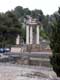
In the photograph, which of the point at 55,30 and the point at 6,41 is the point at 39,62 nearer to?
the point at 55,30

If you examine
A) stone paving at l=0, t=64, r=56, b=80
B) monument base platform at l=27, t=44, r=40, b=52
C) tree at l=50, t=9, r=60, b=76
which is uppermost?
tree at l=50, t=9, r=60, b=76

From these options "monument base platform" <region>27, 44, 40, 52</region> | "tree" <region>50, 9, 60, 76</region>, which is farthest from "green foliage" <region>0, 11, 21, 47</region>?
"tree" <region>50, 9, 60, 76</region>

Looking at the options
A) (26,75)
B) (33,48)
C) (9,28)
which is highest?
(9,28)

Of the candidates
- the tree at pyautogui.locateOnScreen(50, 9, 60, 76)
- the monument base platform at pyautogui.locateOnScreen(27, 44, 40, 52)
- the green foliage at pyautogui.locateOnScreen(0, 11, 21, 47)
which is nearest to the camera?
the tree at pyautogui.locateOnScreen(50, 9, 60, 76)

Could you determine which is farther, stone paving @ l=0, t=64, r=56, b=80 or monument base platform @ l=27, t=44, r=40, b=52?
monument base platform @ l=27, t=44, r=40, b=52

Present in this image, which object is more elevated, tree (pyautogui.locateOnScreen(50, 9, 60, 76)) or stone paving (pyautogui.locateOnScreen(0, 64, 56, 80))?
tree (pyautogui.locateOnScreen(50, 9, 60, 76))

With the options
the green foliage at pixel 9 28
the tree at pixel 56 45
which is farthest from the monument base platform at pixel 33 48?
the tree at pixel 56 45

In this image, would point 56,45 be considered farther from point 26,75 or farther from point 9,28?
point 9,28

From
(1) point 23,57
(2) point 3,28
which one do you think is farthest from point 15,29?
(1) point 23,57

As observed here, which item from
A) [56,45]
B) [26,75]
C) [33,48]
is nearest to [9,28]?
[33,48]

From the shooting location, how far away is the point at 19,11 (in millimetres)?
115875

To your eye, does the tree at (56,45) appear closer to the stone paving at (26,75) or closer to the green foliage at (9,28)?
the stone paving at (26,75)

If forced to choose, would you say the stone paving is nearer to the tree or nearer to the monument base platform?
the tree

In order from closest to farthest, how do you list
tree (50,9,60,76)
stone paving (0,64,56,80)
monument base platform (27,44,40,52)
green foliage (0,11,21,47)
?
tree (50,9,60,76) → stone paving (0,64,56,80) → monument base platform (27,44,40,52) → green foliage (0,11,21,47)
